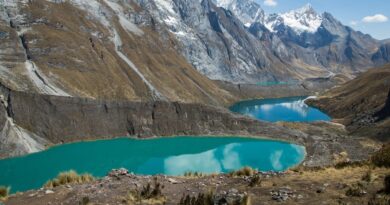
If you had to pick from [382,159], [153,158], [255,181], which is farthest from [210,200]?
[153,158]

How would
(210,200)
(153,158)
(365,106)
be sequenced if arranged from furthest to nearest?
(365,106)
(153,158)
(210,200)

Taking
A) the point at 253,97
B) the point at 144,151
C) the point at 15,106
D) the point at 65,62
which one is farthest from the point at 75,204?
the point at 253,97

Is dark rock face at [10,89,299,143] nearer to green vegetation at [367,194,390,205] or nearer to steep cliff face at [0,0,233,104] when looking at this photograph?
steep cliff face at [0,0,233,104]

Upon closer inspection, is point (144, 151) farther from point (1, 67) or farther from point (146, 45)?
point (146, 45)

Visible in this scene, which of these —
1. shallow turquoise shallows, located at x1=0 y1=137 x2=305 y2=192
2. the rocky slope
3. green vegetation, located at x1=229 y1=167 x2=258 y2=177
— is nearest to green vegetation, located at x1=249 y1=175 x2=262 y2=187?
green vegetation, located at x1=229 y1=167 x2=258 y2=177

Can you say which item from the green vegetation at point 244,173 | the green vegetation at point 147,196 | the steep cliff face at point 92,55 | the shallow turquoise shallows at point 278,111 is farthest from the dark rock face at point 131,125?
the green vegetation at point 147,196

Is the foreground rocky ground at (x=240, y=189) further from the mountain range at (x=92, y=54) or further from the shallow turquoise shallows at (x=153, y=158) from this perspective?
the mountain range at (x=92, y=54)

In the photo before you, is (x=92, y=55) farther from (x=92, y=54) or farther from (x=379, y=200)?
(x=379, y=200)
